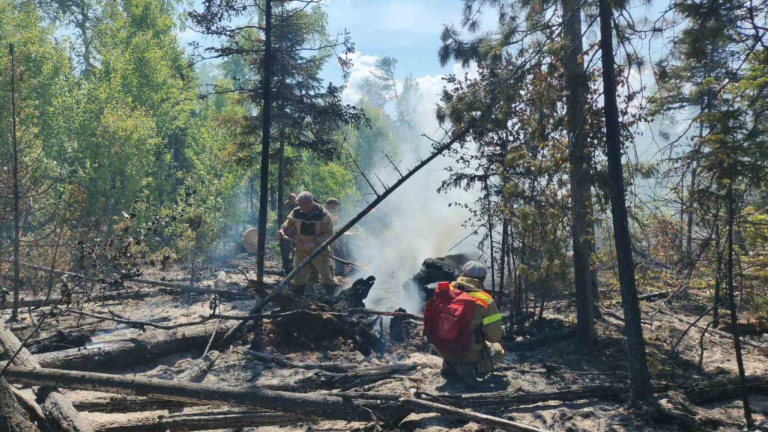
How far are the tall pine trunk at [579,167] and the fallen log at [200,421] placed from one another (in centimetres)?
403

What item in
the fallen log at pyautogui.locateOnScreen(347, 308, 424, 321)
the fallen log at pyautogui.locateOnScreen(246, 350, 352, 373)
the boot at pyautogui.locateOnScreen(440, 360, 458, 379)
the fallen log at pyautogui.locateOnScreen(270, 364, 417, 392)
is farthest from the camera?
the fallen log at pyautogui.locateOnScreen(347, 308, 424, 321)

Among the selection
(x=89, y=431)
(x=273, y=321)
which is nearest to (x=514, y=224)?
(x=273, y=321)

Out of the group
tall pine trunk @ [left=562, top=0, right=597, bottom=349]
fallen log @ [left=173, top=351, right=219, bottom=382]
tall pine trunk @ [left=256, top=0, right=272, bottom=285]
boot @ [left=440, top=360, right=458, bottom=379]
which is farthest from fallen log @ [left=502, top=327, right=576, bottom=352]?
tall pine trunk @ [left=256, top=0, right=272, bottom=285]

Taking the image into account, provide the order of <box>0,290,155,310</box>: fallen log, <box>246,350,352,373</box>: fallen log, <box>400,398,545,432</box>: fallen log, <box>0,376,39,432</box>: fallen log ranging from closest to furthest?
<box>0,376,39,432</box>: fallen log → <box>400,398,545,432</box>: fallen log → <box>246,350,352,373</box>: fallen log → <box>0,290,155,310</box>: fallen log

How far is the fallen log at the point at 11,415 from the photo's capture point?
3.75 metres

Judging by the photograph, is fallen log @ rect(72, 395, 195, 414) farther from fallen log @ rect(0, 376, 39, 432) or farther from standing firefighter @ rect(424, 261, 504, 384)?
standing firefighter @ rect(424, 261, 504, 384)

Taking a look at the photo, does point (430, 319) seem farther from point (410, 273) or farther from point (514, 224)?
point (410, 273)

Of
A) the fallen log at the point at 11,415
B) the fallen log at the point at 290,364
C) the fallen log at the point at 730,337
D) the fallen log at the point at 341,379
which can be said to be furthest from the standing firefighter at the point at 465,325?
the fallen log at the point at 11,415

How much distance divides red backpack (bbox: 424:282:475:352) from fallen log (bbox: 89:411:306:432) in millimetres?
2132

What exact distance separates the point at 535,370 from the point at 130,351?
5.50 metres

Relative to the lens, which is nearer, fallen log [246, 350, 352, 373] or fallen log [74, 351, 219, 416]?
fallen log [74, 351, 219, 416]

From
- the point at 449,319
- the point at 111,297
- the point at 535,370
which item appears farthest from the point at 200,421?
the point at 111,297

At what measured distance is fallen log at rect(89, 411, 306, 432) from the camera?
4.13m

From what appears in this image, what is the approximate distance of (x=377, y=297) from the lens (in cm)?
1245
